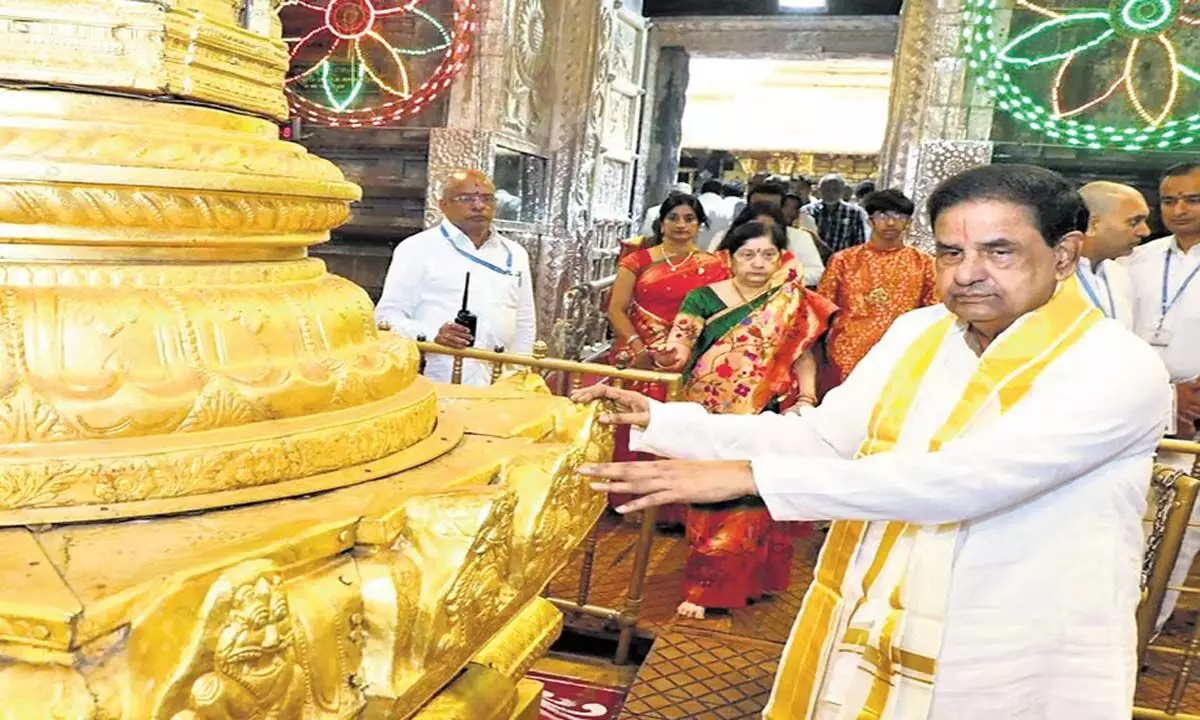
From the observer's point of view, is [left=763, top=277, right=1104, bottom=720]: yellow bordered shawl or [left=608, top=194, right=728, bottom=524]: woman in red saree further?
[left=608, top=194, right=728, bottom=524]: woman in red saree

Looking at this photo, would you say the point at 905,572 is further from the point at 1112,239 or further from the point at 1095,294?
the point at 1112,239

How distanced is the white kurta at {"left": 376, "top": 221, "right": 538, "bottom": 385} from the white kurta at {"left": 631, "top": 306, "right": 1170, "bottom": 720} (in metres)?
2.19

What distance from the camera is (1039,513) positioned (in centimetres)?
147

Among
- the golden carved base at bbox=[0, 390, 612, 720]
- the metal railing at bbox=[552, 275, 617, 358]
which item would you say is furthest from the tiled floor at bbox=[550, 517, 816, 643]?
the metal railing at bbox=[552, 275, 617, 358]

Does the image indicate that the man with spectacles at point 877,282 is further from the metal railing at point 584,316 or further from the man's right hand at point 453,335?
the metal railing at point 584,316

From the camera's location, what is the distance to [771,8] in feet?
28.9

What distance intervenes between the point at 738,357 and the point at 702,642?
3.43 ft

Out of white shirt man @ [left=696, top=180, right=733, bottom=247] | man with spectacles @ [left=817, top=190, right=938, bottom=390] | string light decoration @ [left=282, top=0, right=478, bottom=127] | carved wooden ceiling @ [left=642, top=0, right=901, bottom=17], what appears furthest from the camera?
carved wooden ceiling @ [left=642, top=0, right=901, bottom=17]

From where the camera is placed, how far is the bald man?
3.26m

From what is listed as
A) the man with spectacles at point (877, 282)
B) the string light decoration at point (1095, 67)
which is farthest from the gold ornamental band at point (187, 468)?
the string light decoration at point (1095, 67)

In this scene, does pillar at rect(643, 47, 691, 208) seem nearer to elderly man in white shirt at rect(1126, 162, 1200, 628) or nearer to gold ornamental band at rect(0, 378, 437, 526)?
elderly man in white shirt at rect(1126, 162, 1200, 628)

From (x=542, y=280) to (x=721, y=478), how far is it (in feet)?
19.8

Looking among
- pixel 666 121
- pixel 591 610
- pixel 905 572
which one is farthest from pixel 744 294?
pixel 666 121

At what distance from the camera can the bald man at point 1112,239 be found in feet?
10.7
